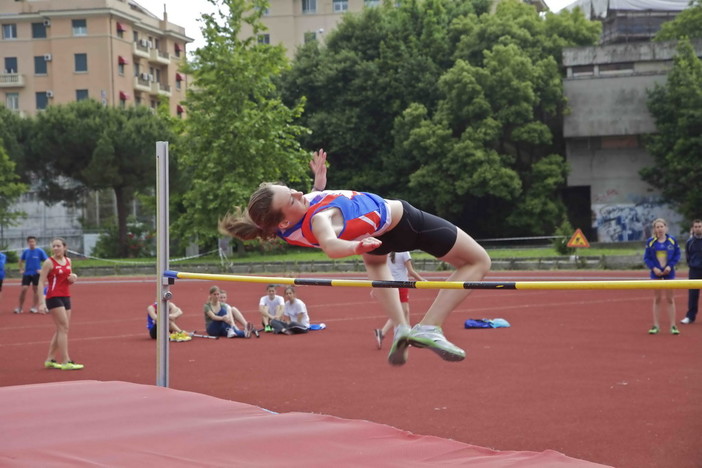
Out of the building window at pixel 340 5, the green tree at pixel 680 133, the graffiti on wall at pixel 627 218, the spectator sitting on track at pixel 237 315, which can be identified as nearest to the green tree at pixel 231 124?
the graffiti on wall at pixel 627 218

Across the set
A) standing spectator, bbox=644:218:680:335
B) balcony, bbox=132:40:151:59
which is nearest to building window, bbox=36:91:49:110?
balcony, bbox=132:40:151:59

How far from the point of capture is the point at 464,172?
31.9 m

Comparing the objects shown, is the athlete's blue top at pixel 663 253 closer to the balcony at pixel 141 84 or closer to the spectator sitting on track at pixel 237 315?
the spectator sitting on track at pixel 237 315

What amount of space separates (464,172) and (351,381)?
23.5m

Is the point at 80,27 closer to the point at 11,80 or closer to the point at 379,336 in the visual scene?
the point at 11,80

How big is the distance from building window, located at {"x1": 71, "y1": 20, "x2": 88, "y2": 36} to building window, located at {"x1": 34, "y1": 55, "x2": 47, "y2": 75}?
2.49 m

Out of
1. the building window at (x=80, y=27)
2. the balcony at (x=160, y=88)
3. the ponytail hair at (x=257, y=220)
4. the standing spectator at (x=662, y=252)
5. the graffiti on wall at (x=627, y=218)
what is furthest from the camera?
the balcony at (x=160, y=88)

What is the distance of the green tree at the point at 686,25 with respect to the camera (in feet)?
125

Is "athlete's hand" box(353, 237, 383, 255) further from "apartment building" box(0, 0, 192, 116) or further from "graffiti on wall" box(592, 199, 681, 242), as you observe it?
"apartment building" box(0, 0, 192, 116)

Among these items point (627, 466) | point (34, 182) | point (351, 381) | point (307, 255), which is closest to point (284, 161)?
point (307, 255)

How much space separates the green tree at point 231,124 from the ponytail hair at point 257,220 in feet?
74.2

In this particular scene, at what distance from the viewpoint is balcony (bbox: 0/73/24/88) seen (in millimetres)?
49219

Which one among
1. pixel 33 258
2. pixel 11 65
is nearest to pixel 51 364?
pixel 33 258

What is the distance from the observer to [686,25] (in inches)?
1528
